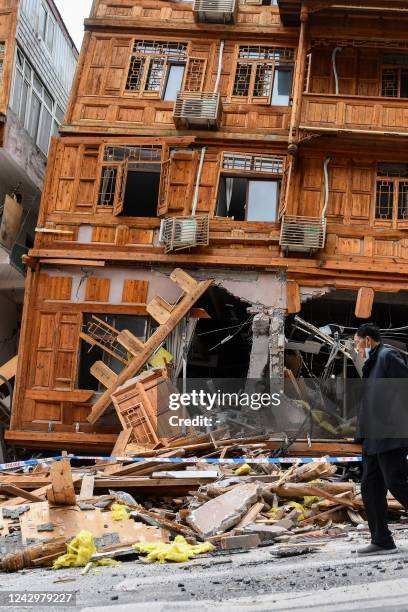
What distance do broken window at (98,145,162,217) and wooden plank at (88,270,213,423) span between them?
9.16 feet

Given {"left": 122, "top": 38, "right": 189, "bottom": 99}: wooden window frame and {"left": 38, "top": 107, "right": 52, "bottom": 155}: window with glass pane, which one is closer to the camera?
{"left": 122, "top": 38, "right": 189, "bottom": 99}: wooden window frame

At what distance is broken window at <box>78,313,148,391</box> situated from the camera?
59.4 ft

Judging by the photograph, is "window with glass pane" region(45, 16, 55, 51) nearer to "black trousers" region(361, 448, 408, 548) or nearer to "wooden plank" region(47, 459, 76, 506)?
"wooden plank" region(47, 459, 76, 506)

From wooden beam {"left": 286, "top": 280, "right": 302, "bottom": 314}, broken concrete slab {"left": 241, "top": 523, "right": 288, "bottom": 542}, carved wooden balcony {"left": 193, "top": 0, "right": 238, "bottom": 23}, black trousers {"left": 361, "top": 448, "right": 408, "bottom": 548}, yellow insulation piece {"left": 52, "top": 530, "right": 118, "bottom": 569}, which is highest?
carved wooden balcony {"left": 193, "top": 0, "right": 238, "bottom": 23}

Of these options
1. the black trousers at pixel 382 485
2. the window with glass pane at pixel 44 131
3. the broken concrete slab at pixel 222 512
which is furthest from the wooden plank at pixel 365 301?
the black trousers at pixel 382 485

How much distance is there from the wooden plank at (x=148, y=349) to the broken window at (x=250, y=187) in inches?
100

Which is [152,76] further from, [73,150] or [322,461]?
[322,461]

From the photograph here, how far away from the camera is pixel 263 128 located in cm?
1967

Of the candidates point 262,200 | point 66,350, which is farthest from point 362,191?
point 66,350

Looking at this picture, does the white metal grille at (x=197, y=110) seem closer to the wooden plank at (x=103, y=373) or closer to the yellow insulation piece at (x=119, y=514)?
the wooden plank at (x=103, y=373)

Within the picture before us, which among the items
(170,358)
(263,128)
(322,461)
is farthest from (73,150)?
(322,461)

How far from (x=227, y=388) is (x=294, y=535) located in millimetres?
9413

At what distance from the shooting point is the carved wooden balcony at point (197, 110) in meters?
19.2
